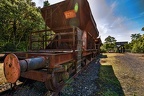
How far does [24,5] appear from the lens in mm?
14164

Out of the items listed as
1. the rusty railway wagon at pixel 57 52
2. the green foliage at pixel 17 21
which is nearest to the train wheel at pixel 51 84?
the rusty railway wagon at pixel 57 52

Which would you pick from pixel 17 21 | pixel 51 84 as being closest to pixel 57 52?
pixel 51 84

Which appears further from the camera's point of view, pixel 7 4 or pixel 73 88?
pixel 7 4

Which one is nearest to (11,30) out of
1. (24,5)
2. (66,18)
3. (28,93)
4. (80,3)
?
(24,5)

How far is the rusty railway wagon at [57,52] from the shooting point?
6.45ft

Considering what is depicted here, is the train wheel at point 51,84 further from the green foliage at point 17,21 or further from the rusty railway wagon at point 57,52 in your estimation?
the green foliage at point 17,21

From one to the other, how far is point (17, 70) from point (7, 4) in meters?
13.3

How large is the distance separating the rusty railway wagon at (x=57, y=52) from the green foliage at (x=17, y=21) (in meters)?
7.67

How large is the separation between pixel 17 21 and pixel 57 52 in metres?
13.6

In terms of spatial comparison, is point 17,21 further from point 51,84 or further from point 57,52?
point 51,84

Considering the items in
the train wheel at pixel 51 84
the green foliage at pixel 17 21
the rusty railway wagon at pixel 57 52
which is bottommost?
the train wheel at pixel 51 84

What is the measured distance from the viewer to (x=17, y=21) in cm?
1442

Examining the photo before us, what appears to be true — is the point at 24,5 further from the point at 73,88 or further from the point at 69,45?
the point at 73,88

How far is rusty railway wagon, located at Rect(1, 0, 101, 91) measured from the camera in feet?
6.45
